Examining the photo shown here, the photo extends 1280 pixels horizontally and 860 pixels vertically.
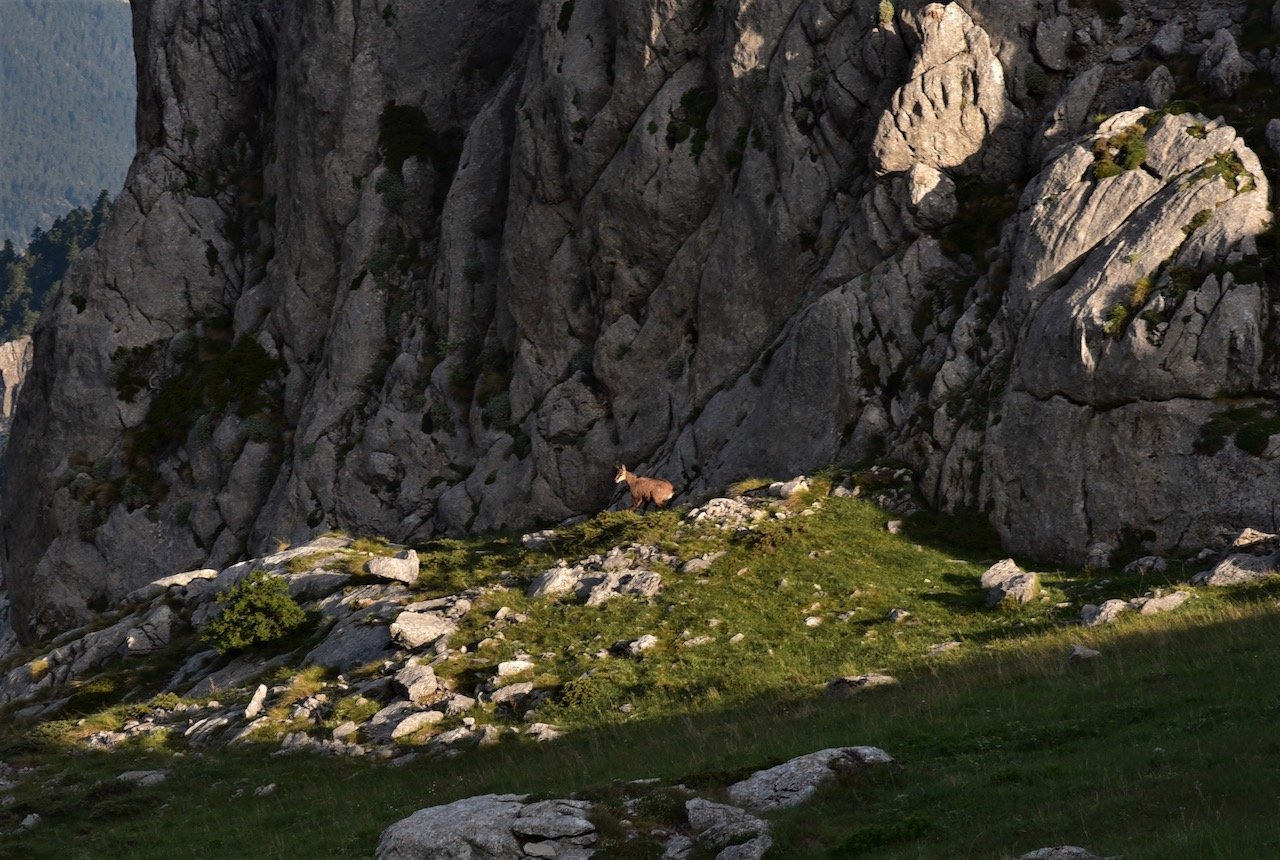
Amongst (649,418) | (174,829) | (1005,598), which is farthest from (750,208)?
(174,829)

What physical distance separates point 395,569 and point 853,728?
21943mm

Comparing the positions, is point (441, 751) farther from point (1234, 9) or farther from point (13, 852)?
point (1234, 9)

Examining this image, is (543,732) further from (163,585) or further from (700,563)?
(163,585)

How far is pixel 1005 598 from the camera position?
3192 cm

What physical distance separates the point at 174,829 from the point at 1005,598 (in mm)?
20733

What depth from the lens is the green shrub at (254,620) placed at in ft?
130

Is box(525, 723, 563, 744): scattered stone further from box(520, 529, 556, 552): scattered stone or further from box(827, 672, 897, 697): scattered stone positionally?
box(520, 529, 556, 552): scattered stone

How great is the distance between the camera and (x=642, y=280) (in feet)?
198

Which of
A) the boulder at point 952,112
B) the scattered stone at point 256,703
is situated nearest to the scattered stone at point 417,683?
the scattered stone at point 256,703

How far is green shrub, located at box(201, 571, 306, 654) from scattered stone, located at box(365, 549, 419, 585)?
2.91 meters

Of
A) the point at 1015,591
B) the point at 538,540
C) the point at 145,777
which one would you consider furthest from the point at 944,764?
the point at 538,540

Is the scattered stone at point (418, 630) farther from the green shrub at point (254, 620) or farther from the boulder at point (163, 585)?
the boulder at point (163, 585)

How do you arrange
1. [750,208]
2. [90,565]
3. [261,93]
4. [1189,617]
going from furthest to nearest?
[261,93] → [90,565] → [750,208] → [1189,617]

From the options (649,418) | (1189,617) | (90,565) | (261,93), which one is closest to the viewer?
(1189,617)
